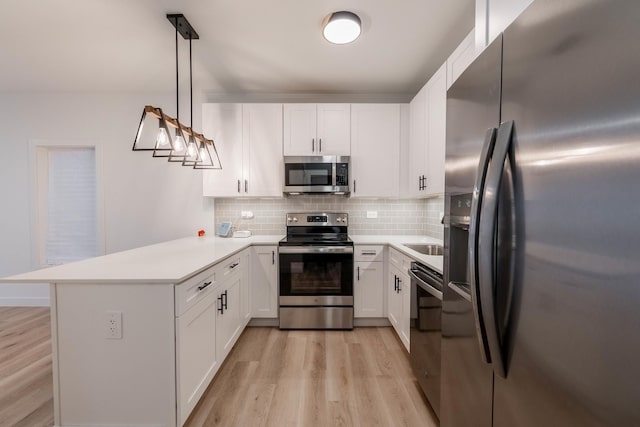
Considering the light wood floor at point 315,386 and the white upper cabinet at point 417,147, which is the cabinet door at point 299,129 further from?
the light wood floor at point 315,386

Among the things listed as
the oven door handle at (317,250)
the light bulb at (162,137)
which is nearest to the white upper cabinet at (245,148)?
the oven door handle at (317,250)

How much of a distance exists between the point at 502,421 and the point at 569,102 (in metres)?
0.84

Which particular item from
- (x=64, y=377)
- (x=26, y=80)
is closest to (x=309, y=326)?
(x=64, y=377)

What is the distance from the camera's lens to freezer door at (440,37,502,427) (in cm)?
87

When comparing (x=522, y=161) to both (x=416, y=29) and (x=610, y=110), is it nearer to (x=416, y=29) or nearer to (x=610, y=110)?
(x=610, y=110)

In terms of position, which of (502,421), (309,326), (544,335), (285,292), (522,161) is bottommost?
(309,326)

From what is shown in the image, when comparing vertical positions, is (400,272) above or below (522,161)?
below

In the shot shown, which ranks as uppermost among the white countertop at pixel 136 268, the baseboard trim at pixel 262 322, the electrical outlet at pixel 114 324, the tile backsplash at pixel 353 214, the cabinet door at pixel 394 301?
the tile backsplash at pixel 353 214

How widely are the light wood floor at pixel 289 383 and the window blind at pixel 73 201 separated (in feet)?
3.47

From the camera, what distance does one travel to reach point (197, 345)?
1.64m

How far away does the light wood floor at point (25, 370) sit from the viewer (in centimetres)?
173

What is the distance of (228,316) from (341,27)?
2.37 metres

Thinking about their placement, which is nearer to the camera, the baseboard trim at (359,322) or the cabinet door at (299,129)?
the baseboard trim at (359,322)

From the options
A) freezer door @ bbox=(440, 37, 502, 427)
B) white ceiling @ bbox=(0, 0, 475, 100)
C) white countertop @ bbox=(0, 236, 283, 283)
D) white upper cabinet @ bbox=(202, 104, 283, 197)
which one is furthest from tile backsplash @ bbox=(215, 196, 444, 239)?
freezer door @ bbox=(440, 37, 502, 427)
